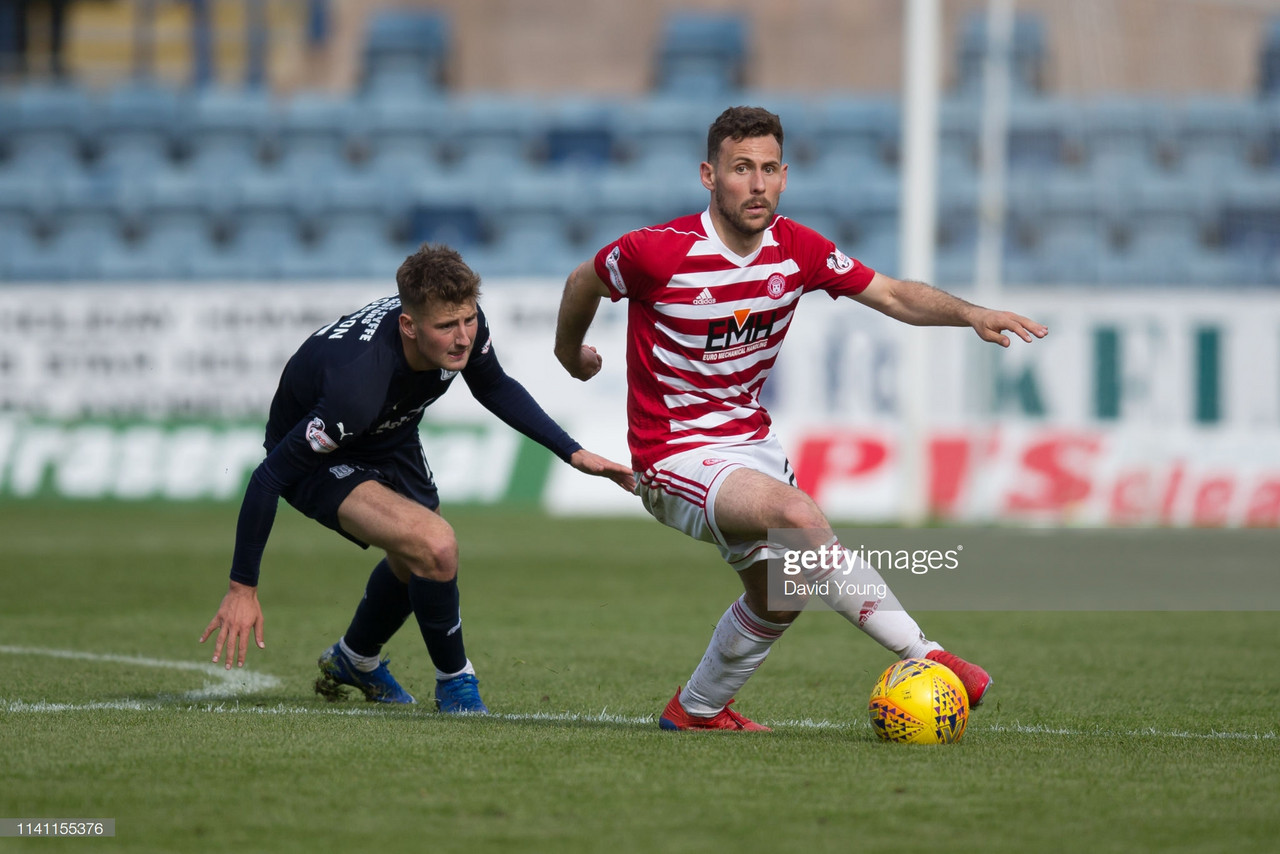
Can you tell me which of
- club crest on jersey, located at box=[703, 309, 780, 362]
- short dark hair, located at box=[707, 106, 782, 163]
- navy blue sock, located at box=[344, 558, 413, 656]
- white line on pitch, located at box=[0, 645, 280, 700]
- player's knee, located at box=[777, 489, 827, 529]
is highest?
short dark hair, located at box=[707, 106, 782, 163]

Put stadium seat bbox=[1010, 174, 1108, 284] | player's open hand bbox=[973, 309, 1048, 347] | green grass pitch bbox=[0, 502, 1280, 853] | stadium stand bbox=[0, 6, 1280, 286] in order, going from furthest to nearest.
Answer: stadium stand bbox=[0, 6, 1280, 286]
stadium seat bbox=[1010, 174, 1108, 284]
player's open hand bbox=[973, 309, 1048, 347]
green grass pitch bbox=[0, 502, 1280, 853]

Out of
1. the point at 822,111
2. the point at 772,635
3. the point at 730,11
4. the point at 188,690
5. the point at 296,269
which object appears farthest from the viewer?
the point at 730,11

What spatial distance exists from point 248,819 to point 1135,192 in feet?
53.0

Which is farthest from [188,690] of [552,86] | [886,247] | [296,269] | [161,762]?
[552,86]

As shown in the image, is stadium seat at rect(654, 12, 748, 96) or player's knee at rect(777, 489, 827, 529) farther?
stadium seat at rect(654, 12, 748, 96)

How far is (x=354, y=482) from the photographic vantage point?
560 cm

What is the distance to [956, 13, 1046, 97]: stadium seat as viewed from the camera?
750 inches

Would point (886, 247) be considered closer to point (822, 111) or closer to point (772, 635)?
point (822, 111)

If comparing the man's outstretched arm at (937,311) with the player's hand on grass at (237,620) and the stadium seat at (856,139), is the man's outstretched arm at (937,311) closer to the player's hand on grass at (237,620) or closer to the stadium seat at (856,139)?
the player's hand on grass at (237,620)

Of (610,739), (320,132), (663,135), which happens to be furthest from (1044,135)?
(610,739)

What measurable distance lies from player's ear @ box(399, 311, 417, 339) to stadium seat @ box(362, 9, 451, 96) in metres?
15.3

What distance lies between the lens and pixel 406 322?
5.32 metres

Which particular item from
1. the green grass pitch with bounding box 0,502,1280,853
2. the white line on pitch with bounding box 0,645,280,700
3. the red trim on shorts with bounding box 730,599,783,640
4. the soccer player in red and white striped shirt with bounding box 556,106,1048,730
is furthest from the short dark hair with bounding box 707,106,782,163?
the white line on pitch with bounding box 0,645,280,700

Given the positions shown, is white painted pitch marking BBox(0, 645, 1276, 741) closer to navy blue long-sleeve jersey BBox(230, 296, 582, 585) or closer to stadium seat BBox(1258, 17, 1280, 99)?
navy blue long-sleeve jersey BBox(230, 296, 582, 585)
